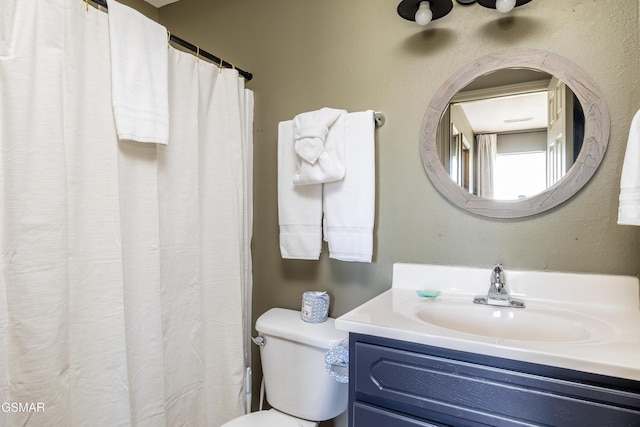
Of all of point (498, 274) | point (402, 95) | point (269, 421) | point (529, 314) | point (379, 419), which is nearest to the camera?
point (379, 419)

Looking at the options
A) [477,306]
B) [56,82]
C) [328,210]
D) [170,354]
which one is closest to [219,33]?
[56,82]

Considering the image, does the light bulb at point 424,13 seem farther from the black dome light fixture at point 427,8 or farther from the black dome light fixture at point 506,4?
the black dome light fixture at point 506,4

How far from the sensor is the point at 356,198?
4.62 ft

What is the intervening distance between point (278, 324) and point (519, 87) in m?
1.27

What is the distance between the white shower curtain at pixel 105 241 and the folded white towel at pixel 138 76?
0.05 m

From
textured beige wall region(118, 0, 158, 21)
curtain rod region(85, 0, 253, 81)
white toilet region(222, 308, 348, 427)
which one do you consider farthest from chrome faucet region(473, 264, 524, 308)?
textured beige wall region(118, 0, 158, 21)

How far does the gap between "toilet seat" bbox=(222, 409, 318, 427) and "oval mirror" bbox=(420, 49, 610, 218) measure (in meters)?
1.02

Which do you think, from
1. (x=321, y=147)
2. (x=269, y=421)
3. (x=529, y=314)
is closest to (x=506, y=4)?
(x=321, y=147)

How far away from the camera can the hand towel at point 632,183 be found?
3.17 feet

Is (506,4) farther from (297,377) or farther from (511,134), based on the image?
(297,377)

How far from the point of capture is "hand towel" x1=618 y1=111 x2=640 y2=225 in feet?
3.17

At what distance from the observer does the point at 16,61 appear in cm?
95

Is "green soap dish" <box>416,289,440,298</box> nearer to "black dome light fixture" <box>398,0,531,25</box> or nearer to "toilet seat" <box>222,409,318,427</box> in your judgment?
"toilet seat" <box>222,409,318,427</box>

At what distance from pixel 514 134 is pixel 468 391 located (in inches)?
35.4
